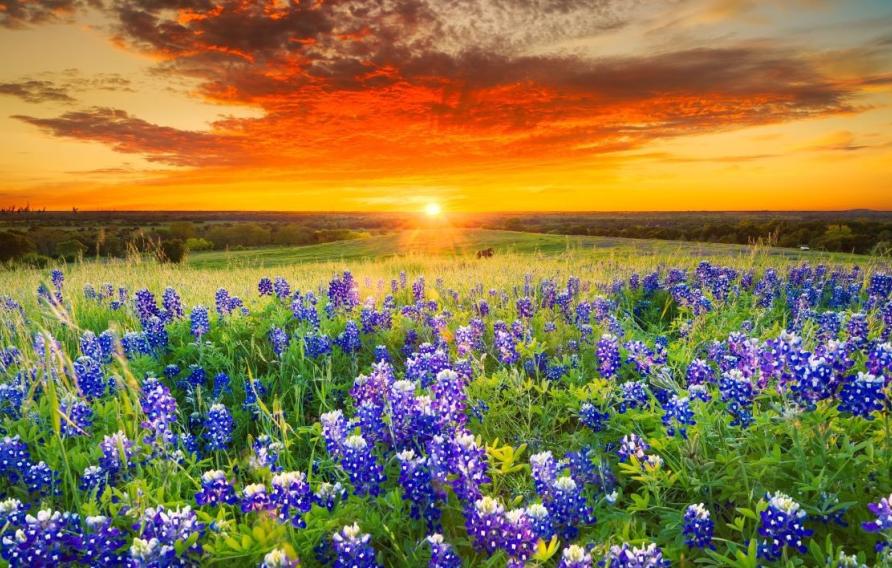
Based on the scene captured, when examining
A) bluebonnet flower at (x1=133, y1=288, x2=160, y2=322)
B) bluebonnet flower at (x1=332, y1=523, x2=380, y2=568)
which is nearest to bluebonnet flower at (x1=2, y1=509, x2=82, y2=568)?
bluebonnet flower at (x1=332, y1=523, x2=380, y2=568)

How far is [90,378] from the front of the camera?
4.71m

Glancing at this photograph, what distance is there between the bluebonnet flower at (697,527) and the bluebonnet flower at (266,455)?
2.27 metres

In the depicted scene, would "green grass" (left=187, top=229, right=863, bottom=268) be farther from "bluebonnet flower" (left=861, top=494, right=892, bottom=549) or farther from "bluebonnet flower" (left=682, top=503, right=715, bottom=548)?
"bluebonnet flower" (left=861, top=494, right=892, bottom=549)

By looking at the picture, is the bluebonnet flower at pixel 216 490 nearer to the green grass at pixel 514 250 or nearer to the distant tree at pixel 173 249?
the green grass at pixel 514 250

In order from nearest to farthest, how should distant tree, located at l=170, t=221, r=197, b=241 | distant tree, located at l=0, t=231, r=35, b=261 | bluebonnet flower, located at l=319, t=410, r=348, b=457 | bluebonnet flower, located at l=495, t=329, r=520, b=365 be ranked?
1. bluebonnet flower, located at l=319, t=410, r=348, b=457
2. bluebonnet flower, located at l=495, t=329, r=520, b=365
3. distant tree, located at l=0, t=231, r=35, b=261
4. distant tree, located at l=170, t=221, r=197, b=241

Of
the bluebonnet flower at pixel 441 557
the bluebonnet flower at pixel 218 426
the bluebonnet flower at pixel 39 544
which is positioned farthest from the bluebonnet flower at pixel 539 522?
the bluebonnet flower at pixel 218 426

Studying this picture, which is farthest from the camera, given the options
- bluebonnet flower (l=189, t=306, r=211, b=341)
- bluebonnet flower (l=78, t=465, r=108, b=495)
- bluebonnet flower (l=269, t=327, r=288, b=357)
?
bluebonnet flower (l=189, t=306, r=211, b=341)

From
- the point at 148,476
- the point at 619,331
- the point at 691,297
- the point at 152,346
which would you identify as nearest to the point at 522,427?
the point at 619,331

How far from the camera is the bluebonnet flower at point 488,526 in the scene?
2568 millimetres

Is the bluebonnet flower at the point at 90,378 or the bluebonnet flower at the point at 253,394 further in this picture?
the bluebonnet flower at the point at 253,394

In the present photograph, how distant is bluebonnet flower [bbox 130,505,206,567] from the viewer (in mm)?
2455

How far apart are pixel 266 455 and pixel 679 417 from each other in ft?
8.26

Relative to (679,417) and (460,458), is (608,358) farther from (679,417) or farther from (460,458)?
(460,458)

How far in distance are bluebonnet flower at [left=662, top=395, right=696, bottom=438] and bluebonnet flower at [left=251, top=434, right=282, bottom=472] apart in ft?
7.87
